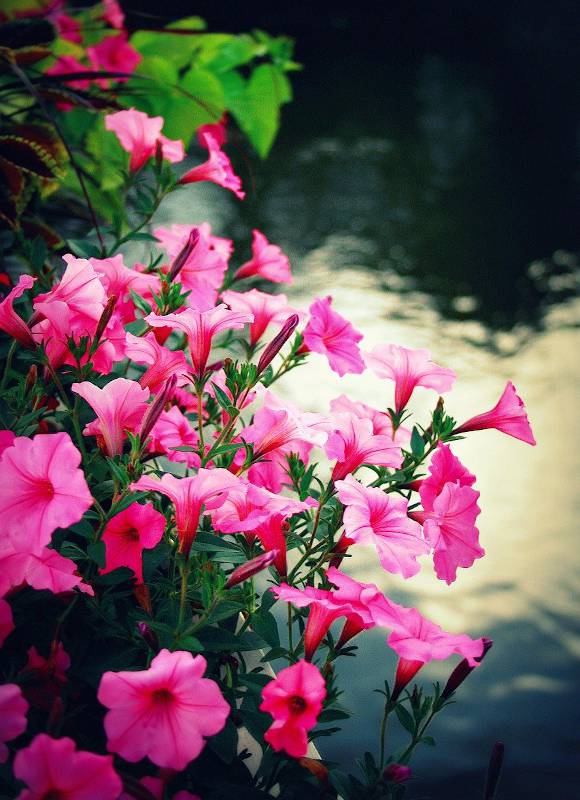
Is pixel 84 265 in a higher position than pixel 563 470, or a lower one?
higher

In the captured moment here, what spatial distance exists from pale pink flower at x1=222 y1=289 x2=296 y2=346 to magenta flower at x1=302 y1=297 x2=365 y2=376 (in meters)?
0.05

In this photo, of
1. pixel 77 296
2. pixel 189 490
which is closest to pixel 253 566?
pixel 189 490

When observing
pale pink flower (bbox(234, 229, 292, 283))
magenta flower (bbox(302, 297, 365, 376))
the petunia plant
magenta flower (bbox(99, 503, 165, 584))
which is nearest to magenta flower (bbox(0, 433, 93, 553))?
the petunia plant

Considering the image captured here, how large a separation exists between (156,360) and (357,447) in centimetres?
20

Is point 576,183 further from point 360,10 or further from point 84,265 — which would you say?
point 84,265

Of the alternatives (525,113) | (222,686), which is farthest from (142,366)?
(525,113)

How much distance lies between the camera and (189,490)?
588mm

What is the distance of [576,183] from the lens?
10.0 ft

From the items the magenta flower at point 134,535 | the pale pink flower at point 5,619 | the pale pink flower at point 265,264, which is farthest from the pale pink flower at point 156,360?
the pale pink flower at point 265,264

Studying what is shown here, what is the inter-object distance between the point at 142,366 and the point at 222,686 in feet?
1.59

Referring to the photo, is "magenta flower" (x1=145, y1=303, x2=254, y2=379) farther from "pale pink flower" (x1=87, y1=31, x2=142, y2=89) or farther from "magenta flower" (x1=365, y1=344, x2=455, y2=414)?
"pale pink flower" (x1=87, y1=31, x2=142, y2=89)

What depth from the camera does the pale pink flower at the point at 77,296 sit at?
26.2 inches

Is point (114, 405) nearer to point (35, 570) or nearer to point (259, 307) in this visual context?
point (35, 570)

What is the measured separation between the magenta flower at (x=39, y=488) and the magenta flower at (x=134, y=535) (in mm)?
107
